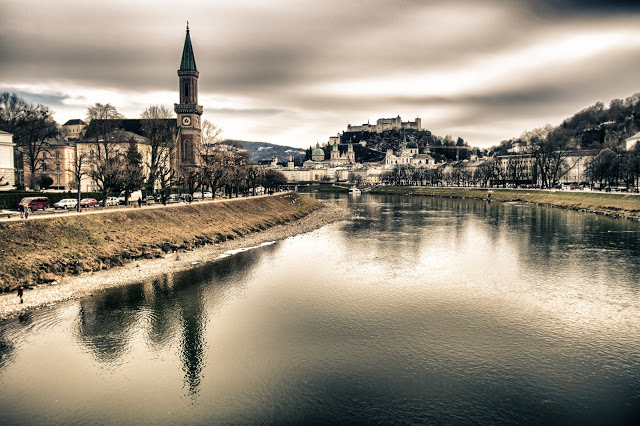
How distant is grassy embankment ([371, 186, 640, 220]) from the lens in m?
63.0

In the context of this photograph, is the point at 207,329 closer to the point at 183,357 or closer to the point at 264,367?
the point at 183,357

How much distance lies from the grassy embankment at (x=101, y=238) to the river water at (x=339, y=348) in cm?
451

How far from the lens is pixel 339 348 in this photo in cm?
1775

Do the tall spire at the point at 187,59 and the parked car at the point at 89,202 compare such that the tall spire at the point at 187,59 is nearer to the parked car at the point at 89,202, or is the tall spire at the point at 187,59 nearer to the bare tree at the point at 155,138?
the bare tree at the point at 155,138

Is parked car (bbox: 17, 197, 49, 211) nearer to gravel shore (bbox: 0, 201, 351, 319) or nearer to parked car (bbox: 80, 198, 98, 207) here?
parked car (bbox: 80, 198, 98, 207)

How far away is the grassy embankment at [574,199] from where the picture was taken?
6300cm

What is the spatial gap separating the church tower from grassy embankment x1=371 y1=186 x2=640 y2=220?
6831 cm

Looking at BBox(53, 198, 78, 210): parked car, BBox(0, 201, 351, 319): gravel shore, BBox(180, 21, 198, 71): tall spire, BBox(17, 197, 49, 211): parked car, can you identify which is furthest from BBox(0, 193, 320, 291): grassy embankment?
BBox(180, 21, 198, 71): tall spire

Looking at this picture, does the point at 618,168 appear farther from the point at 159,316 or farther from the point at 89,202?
the point at 159,316

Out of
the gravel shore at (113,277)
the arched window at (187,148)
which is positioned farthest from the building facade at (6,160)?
the arched window at (187,148)

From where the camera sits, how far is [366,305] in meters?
23.2

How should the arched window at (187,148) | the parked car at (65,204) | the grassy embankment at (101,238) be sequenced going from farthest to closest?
the arched window at (187,148) → the parked car at (65,204) → the grassy embankment at (101,238)

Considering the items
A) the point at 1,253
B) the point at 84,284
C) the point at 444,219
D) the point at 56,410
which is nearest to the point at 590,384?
the point at 56,410

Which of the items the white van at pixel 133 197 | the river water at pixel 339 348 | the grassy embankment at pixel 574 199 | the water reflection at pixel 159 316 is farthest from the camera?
the grassy embankment at pixel 574 199
